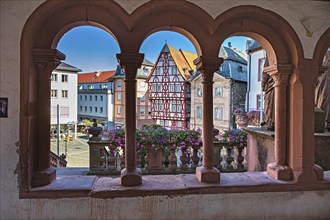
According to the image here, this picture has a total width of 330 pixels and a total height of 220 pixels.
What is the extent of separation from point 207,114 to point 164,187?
0.85 metres

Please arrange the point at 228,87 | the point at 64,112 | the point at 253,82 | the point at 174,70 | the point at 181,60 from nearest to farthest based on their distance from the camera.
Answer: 1. the point at 253,82
2. the point at 228,87
3. the point at 174,70
4. the point at 181,60
5. the point at 64,112

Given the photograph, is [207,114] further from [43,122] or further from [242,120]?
[242,120]

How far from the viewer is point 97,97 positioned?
30516 mm

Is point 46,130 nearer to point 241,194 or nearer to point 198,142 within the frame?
point 241,194

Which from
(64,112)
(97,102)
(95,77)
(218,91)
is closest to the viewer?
(218,91)

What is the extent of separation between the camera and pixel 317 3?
2604mm

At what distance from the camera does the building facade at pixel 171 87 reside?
19844mm

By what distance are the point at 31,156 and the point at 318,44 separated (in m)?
3.05

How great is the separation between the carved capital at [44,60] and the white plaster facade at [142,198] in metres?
0.16

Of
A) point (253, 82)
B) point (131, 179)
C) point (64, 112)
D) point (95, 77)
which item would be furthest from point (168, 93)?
point (131, 179)

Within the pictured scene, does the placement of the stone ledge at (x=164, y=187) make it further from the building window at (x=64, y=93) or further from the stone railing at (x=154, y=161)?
the building window at (x=64, y=93)

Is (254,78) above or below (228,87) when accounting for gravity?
above

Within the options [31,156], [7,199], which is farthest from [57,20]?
[7,199]

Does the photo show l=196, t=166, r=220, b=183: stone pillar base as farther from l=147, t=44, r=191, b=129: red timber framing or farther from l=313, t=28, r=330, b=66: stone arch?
l=147, t=44, r=191, b=129: red timber framing
